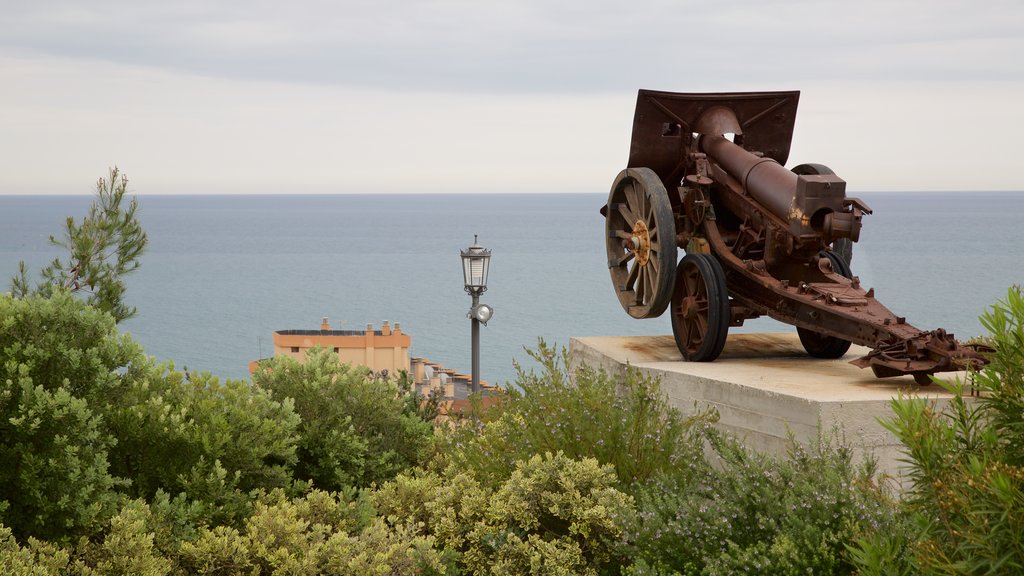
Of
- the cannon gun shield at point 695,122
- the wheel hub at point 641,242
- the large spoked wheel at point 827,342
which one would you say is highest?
the cannon gun shield at point 695,122

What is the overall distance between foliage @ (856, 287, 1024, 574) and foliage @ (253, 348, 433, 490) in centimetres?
474

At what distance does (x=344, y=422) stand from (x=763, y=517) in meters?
3.56

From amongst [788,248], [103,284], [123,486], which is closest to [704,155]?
[788,248]

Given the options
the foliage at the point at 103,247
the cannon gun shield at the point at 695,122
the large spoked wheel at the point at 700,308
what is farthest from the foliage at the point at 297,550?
the foliage at the point at 103,247

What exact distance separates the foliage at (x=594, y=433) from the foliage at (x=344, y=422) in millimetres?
745

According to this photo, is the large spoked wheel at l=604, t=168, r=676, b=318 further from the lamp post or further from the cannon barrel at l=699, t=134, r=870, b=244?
the lamp post

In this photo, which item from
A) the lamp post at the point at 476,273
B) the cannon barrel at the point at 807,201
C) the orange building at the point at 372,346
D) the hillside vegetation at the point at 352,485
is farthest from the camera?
the orange building at the point at 372,346

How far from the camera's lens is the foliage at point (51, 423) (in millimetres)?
6332

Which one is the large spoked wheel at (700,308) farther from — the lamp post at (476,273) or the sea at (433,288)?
the sea at (433,288)

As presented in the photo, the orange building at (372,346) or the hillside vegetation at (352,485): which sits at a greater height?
the hillside vegetation at (352,485)

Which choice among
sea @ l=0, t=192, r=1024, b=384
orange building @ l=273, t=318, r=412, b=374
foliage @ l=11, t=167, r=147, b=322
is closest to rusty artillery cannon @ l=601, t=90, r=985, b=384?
foliage @ l=11, t=167, r=147, b=322

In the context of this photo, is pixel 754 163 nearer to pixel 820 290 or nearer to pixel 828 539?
pixel 820 290

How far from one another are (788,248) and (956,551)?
17.4 ft

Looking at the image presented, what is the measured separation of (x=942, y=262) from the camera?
324ft
